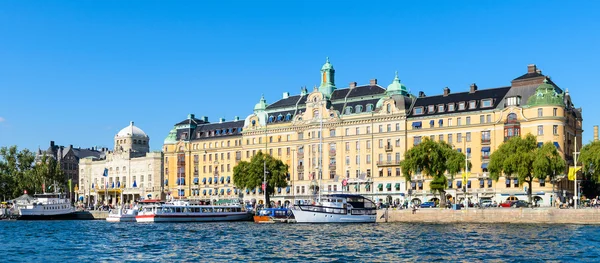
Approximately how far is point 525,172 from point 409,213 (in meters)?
18.3

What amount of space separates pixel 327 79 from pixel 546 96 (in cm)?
5459

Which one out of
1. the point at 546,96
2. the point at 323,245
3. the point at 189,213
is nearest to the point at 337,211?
the point at 189,213

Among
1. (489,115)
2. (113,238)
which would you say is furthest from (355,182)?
(113,238)

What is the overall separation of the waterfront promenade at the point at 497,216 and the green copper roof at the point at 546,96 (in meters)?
37.1

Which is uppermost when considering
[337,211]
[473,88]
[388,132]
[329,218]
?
[473,88]

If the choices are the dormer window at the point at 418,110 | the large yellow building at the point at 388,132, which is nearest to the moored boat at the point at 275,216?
the large yellow building at the point at 388,132

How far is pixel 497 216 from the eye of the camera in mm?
113250

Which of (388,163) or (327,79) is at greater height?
(327,79)

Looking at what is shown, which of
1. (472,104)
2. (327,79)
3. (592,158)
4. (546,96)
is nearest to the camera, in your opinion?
(592,158)

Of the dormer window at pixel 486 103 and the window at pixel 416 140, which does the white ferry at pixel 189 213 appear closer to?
the window at pixel 416 140

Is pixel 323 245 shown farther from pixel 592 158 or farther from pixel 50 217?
pixel 50 217

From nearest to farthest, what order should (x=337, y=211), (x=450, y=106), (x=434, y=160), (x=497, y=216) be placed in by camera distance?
(x=497, y=216), (x=337, y=211), (x=434, y=160), (x=450, y=106)

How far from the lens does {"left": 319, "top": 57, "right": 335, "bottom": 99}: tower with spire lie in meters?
182

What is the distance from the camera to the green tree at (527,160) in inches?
4756
